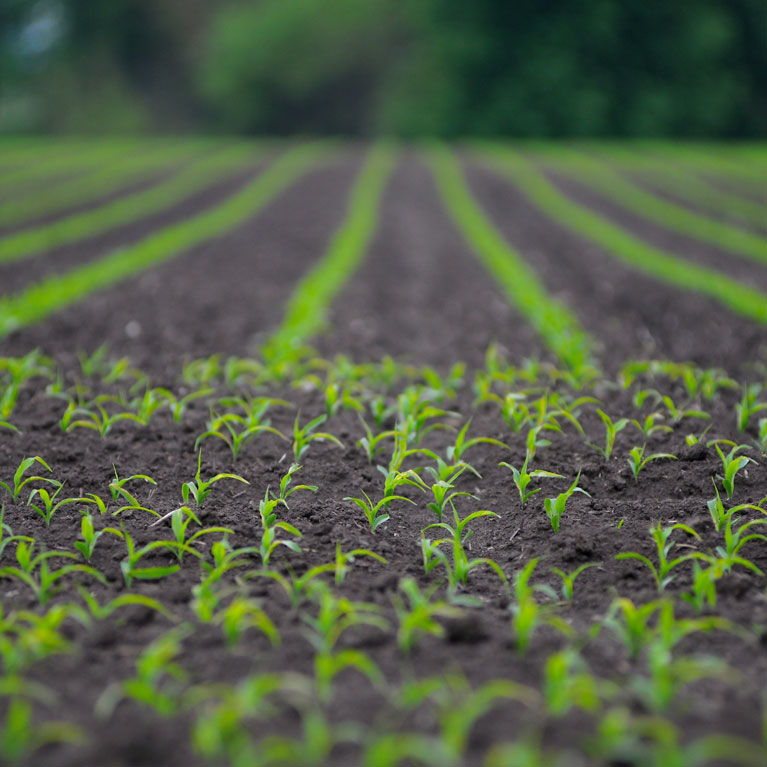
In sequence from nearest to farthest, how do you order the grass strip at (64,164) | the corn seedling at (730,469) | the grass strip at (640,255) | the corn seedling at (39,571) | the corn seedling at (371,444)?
1. the corn seedling at (39,571)
2. the corn seedling at (730,469)
3. the corn seedling at (371,444)
4. the grass strip at (640,255)
5. the grass strip at (64,164)

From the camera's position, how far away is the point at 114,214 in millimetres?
12398

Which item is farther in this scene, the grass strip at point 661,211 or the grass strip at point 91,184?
the grass strip at point 91,184

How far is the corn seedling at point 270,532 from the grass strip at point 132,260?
3.58 meters

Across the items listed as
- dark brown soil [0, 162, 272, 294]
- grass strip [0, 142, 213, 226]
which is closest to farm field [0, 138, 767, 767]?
dark brown soil [0, 162, 272, 294]

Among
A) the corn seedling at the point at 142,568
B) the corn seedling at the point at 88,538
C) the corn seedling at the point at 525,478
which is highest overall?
the corn seedling at the point at 88,538

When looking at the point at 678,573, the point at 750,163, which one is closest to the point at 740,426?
the point at 678,573

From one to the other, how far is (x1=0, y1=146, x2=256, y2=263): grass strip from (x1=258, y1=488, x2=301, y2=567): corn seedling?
713 centimetres

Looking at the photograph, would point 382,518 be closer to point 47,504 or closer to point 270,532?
point 270,532

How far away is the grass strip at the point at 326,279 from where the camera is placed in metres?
5.67

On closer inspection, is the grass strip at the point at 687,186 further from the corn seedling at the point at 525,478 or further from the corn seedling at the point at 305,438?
the corn seedling at the point at 305,438

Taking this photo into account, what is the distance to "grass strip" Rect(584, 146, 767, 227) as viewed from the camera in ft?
41.2

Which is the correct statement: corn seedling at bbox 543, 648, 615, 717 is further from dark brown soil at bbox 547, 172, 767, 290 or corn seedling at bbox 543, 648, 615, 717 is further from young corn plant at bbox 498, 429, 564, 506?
dark brown soil at bbox 547, 172, 767, 290

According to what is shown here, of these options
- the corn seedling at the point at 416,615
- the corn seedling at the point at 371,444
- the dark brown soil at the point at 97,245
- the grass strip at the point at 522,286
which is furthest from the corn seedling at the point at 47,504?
the dark brown soil at the point at 97,245

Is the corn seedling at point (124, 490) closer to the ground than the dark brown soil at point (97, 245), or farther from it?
closer to the ground
